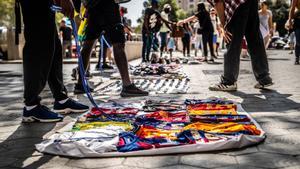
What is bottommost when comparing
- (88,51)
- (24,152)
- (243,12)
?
(24,152)

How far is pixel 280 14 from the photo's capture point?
269 feet

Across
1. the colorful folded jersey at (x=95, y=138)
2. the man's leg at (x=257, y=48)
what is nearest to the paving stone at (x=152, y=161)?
the colorful folded jersey at (x=95, y=138)

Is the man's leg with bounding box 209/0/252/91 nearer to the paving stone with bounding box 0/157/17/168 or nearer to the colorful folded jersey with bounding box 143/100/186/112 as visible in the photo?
the colorful folded jersey with bounding box 143/100/186/112

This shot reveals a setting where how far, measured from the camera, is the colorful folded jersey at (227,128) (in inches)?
128

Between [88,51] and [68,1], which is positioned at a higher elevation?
[68,1]

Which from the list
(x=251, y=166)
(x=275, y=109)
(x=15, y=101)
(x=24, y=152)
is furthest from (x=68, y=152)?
(x=15, y=101)

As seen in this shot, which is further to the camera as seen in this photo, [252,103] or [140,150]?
[252,103]

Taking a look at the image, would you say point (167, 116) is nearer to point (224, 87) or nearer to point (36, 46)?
point (36, 46)

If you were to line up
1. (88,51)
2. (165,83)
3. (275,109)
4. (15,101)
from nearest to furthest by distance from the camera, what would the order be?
(275,109) < (15,101) < (88,51) < (165,83)

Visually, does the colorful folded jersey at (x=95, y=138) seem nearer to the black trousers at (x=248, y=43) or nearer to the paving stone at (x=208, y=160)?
the paving stone at (x=208, y=160)

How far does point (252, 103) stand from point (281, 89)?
165 cm

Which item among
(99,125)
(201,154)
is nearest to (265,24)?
(99,125)

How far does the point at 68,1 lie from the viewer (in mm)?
4262

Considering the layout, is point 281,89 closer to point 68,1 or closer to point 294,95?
point 294,95
